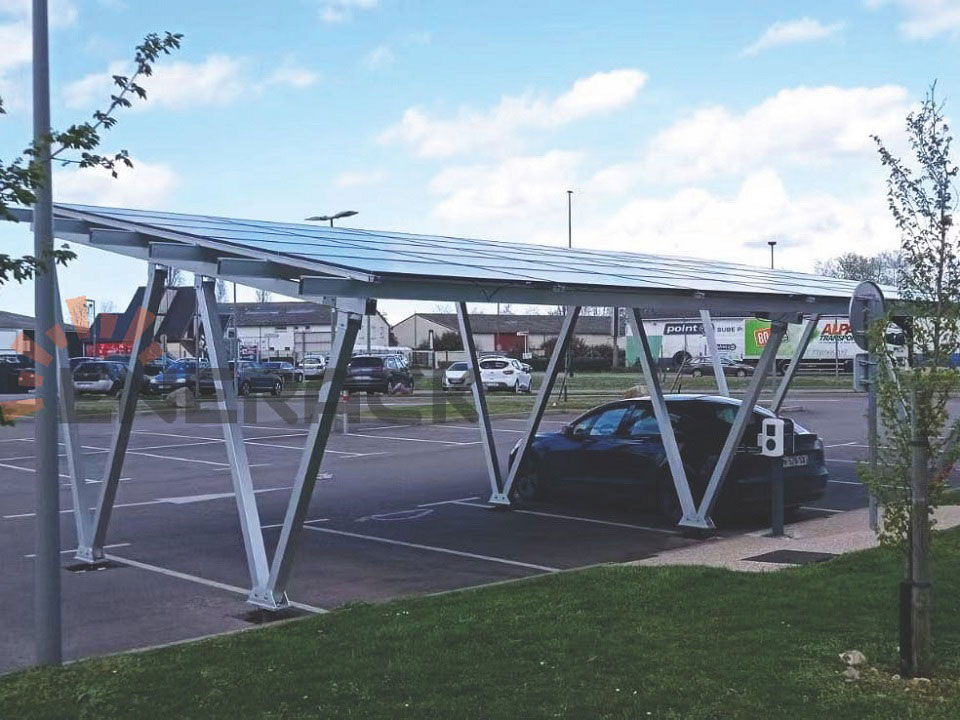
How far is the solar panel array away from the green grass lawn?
255 centimetres

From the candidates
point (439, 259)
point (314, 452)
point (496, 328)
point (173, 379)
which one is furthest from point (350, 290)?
point (496, 328)

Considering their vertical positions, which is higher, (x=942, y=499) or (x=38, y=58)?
(x=38, y=58)

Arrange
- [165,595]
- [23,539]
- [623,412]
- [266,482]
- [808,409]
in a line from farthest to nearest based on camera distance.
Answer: [808,409]
[266,482]
[623,412]
[23,539]
[165,595]

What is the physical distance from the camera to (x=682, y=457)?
12320mm

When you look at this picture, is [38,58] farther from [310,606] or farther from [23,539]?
[23,539]

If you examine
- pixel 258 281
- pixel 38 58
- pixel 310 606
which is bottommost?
pixel 310 606

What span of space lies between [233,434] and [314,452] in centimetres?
96

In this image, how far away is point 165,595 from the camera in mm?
8945

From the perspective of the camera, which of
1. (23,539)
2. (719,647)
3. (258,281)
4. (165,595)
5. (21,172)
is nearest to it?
(21,172)

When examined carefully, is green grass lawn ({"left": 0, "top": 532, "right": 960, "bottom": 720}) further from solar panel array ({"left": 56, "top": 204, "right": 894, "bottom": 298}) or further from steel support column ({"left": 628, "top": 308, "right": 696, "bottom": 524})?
steel support column ({"left": 628, "top": 308, "right": 696, "bottom": 524})

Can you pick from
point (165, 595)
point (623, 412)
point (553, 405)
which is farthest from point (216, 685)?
point (553, 405)

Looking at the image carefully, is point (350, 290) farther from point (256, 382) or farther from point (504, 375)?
point (504, 375)

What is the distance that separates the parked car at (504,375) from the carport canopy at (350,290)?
33.7m

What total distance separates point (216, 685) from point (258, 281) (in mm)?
3375
